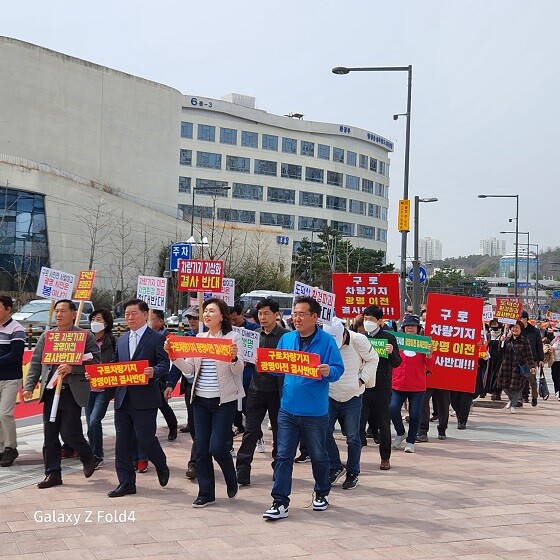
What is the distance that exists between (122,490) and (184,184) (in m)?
77.7

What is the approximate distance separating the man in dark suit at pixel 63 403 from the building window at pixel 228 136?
77.2m

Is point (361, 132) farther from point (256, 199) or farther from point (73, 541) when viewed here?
point (73, 541)

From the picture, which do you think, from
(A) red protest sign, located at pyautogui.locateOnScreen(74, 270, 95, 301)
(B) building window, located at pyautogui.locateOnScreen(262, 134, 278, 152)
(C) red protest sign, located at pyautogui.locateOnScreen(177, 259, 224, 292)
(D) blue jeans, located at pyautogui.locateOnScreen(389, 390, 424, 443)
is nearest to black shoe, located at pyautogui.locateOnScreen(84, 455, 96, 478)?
(A) red protest sign, located at pyautogui.locateOnScreen(74, 270, 95, 301)

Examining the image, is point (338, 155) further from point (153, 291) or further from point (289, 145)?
point (153, 291)

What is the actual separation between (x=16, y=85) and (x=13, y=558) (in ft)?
182

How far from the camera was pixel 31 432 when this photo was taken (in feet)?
39.3

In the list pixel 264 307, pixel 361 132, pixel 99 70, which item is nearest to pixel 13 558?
pixel 264 307

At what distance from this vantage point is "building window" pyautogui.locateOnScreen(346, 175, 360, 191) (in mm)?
94438

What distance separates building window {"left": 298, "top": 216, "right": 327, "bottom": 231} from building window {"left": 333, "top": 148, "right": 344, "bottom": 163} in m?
6.86

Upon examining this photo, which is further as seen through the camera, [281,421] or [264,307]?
[264,307]

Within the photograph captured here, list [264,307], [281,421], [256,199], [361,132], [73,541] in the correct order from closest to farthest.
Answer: [73,541] → [281,421] → [264,307] → [256,199] → [361,132]

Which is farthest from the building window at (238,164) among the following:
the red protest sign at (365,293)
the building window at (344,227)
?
the red protest sign at (365,293)

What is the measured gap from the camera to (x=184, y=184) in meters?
84.5

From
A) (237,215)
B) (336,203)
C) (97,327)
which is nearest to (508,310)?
(97,327)
